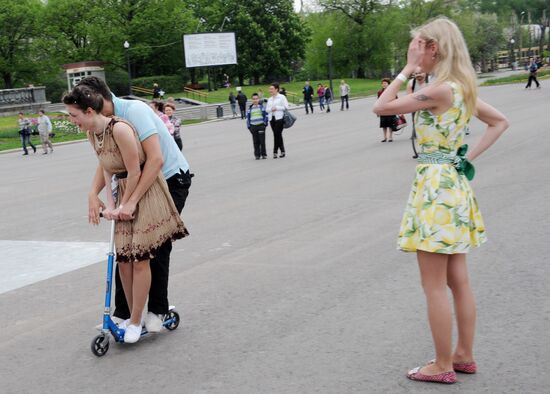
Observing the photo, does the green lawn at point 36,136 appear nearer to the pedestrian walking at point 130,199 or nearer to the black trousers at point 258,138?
the black trousers at point 258,138

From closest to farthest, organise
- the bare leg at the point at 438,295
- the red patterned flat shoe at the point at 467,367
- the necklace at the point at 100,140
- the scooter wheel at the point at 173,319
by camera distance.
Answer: the bare leg at the point at 438,295 < the red patterned flat shoe at the point at 467,367 < the necklace at the point at 100,140 < the scooter wheel at the point at 173,319

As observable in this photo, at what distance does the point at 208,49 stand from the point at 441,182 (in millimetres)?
59169

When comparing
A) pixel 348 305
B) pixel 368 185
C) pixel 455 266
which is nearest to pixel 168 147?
pixel 348 305

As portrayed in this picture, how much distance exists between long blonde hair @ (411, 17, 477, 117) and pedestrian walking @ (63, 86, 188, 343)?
74.9 inches

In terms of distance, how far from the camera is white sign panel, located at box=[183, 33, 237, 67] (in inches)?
2373

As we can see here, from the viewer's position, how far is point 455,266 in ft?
12.6

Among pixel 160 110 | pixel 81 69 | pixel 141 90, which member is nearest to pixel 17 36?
pixel 81 69

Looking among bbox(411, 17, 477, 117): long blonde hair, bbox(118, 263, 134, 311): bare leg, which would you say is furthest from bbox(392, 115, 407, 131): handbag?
bbox(411, 17, 477, 117): long blonde hair

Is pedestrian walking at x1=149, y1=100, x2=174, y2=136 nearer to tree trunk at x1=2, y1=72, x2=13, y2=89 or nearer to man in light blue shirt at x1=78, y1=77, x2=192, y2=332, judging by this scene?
man in light blue shirt at x1=78, y1=77, x2=192, y2=332

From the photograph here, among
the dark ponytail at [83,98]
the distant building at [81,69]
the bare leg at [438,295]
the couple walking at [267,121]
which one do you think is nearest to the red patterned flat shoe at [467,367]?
the bare leg at [438,295]

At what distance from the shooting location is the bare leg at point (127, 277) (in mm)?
4668

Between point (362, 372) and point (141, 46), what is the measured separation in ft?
212

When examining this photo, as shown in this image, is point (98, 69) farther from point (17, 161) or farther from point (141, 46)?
point (17, 161)

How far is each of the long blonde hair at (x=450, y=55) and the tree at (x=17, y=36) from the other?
61663 mm
